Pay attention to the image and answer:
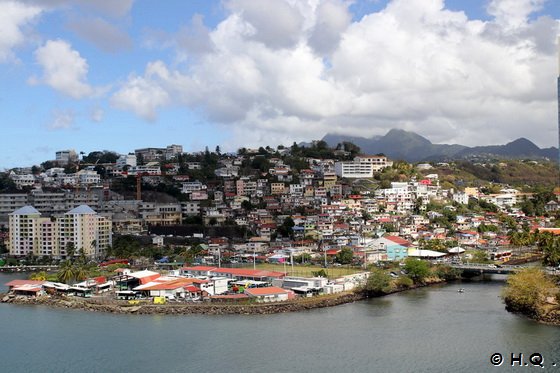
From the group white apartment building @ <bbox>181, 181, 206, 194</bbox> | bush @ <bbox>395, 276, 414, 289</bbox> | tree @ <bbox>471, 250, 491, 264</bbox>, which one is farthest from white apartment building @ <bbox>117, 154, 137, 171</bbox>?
bush @ <bbox>395, 276, 414, 289</bbox>

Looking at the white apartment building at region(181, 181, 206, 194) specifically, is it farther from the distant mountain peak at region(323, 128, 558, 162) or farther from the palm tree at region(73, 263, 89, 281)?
the distant mountain peak at region(323, 128, 558, 162)

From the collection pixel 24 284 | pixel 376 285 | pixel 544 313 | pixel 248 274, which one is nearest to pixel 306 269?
pixel 248 274

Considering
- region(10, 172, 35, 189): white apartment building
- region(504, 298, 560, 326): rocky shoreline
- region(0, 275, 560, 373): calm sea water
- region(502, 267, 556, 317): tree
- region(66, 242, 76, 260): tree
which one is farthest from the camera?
region(10, 172, 35, 189): white apartment building

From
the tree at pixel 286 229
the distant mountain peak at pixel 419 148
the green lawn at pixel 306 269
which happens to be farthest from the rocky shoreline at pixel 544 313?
the distant mountain peak at pixel 419 148

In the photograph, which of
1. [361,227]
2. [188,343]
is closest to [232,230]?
[361,227]

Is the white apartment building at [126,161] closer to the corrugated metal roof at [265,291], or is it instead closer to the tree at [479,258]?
the tree at [479,258]

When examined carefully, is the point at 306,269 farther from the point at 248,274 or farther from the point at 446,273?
the point at 446,273

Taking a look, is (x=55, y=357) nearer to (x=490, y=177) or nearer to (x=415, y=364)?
(x=415, y=364)
